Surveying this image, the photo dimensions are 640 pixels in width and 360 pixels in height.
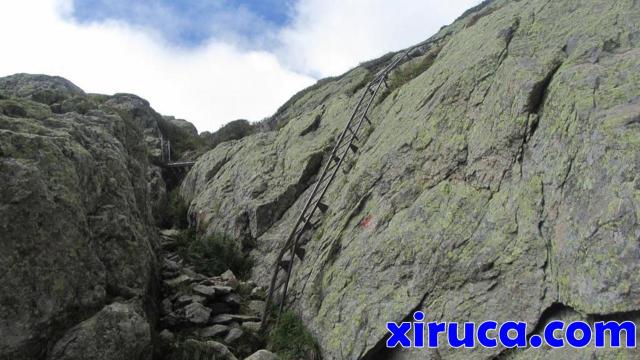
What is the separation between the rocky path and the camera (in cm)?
937

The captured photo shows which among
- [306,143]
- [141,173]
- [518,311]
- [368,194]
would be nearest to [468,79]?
[368,194]

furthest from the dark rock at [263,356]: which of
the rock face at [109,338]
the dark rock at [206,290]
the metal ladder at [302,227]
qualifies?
the dark rock at [206,290]

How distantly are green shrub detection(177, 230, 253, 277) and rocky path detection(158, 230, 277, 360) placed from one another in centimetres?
94

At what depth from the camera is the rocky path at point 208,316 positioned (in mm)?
9367

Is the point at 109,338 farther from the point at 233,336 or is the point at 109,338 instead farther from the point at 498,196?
the point at 498,196

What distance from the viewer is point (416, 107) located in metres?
13.1

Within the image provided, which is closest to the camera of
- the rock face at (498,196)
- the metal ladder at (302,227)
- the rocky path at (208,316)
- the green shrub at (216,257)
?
the rock face at (498,196)

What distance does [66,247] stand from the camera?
27.9 feet

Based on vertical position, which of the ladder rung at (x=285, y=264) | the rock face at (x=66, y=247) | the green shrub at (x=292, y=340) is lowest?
the green shrub at (x=292, y=340)

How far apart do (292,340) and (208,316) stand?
207 centimetres

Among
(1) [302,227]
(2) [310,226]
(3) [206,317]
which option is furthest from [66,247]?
(2) [310,226]

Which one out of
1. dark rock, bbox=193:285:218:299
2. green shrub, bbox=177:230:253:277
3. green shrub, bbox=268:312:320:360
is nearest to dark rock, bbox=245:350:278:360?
green shrub, bbox=268:312:320:360

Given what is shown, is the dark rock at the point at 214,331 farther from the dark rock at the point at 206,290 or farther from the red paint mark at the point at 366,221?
the red paint mark at the point at 366,221

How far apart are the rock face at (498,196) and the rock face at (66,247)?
3.85 meters
